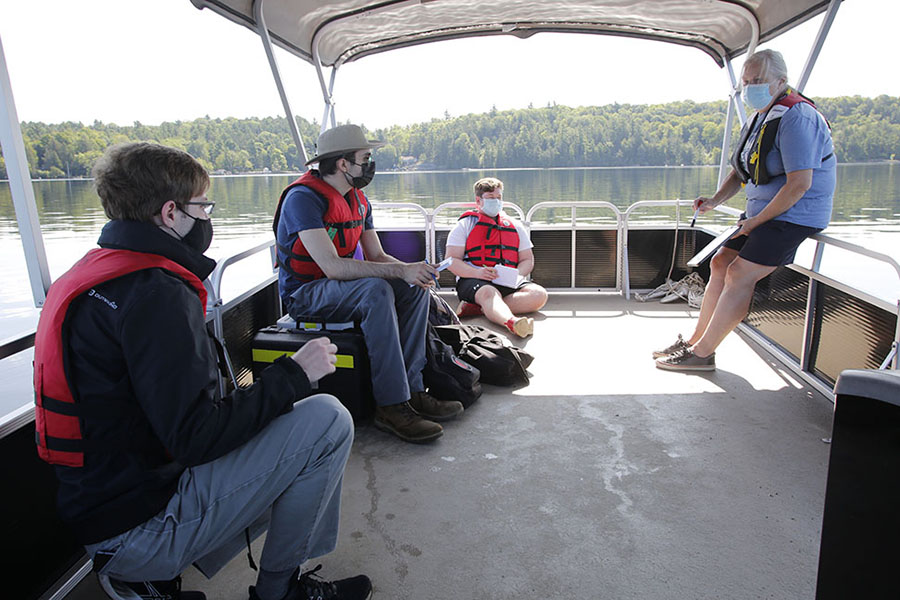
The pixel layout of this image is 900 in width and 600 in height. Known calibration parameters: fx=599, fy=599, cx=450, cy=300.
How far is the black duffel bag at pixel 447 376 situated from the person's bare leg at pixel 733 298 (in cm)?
143

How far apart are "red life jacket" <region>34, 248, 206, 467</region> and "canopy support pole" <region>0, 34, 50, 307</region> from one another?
0.72m

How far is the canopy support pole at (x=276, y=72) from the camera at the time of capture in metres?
3.62

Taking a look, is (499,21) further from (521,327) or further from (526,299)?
(521,327)

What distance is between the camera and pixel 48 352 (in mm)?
1287

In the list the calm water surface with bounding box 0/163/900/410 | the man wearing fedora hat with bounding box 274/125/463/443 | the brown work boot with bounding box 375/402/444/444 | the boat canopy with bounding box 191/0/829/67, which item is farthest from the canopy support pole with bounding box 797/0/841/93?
the brown work boot with bounding box 375/402/444/444

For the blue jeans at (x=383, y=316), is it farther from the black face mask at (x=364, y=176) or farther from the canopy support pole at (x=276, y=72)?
the canopy support pole at (x=276, y=72)

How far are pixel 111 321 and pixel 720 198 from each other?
368 cm

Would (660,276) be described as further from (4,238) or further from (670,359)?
(4,238)

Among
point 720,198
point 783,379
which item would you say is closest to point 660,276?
point 720,198

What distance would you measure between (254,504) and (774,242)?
2.92 metres

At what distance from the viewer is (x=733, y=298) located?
3.41 meters

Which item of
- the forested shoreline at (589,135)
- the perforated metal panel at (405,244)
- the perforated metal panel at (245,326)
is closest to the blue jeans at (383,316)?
the perforated metal panel at (245,326)

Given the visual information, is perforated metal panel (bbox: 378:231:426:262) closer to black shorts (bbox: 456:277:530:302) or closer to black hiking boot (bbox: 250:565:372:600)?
black shorts (bbox: 456:277:530:302)

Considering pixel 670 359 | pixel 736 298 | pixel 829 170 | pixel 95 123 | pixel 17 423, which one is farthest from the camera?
pixel 670 359
